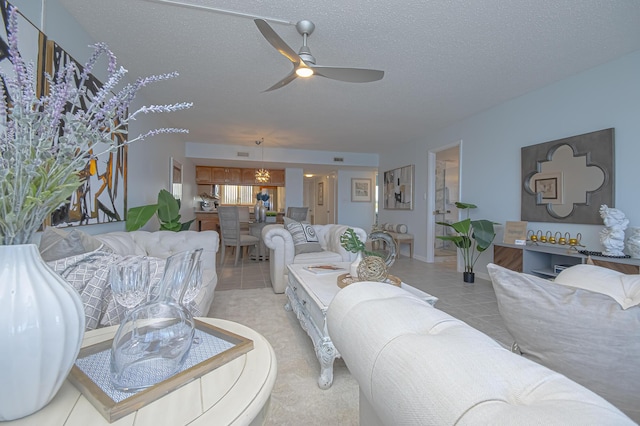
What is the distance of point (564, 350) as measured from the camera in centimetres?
66

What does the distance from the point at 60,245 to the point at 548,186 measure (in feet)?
14.6

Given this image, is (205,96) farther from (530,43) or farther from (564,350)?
(564,350)

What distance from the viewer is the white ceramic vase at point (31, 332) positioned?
0.48 m

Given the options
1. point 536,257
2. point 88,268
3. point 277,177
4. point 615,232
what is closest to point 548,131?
point 615,232

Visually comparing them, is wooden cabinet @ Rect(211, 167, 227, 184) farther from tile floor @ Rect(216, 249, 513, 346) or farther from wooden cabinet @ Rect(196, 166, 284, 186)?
tile floor @ Rect(216, 249, 513, 346)

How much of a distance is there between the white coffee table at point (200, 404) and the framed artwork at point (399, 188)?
5.68m

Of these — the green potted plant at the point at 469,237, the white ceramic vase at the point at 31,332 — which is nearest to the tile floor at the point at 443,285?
the green potted plant at the point at 469,237

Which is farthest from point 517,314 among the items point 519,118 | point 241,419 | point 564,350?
point 519,118

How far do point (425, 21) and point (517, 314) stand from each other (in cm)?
226

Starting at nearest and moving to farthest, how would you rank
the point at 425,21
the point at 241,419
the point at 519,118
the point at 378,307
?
the point at 241,419
the point at 378,307
the point at 425,21
the point at 519,118

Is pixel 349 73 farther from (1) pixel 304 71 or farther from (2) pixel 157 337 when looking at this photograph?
(2) pixel 157 337

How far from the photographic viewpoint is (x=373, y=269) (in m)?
1.86

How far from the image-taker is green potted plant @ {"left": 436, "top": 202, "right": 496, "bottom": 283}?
3576mm

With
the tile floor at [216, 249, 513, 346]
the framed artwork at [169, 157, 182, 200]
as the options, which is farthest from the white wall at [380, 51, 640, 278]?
the framed artwork at [169, 157, 182, 200]
